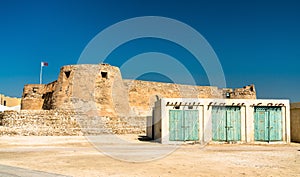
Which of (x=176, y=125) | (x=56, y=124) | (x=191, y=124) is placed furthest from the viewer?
(x=56, y=124)

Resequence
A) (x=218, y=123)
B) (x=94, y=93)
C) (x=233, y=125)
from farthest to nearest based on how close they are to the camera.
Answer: (x=94, y=93), (x=233, y=125), (x=218, y=123)

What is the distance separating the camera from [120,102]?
3516cm

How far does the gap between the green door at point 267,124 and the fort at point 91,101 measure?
10940 millimetres

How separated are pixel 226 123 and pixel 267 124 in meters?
2.28

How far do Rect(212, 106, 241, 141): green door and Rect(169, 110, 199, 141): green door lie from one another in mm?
1037

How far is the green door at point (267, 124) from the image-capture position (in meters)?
18.4

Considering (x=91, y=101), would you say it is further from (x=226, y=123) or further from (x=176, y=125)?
(x=226, y=123)

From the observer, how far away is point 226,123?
18141 millimetres

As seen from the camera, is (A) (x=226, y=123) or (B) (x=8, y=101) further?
(B) (x=8, y=101)

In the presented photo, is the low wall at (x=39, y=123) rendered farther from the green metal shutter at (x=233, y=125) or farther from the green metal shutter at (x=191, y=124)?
the green metal shutter at (x=233, y=125)

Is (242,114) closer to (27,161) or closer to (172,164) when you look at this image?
(172,164)

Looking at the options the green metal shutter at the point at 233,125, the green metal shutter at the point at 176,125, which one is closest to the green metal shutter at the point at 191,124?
the green metal shutter at the point at 176,125

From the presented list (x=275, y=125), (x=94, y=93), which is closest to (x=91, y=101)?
(x=94, y=93)

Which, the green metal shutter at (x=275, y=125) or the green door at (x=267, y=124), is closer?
the green door at (x=267, y=124)
